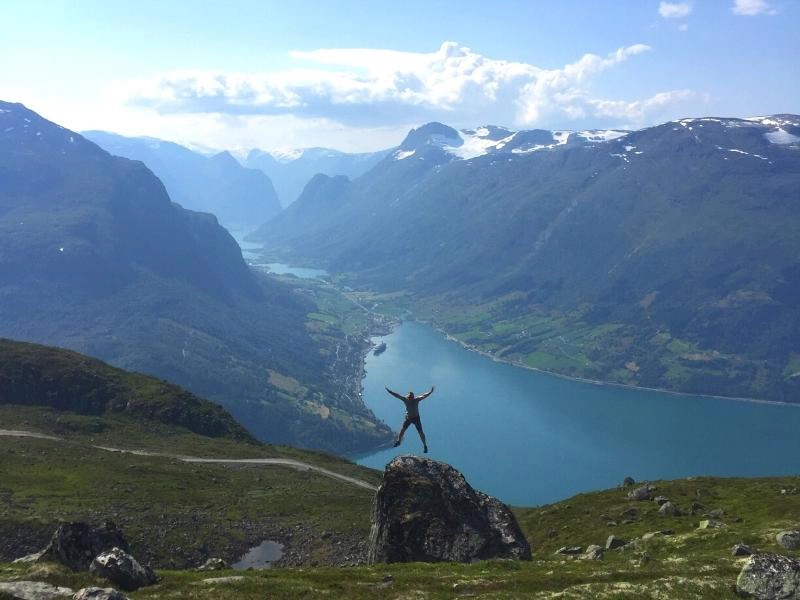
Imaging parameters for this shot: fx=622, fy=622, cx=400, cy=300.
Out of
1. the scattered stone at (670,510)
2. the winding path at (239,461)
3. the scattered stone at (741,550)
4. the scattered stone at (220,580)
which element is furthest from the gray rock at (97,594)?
the winding path at (239,461)

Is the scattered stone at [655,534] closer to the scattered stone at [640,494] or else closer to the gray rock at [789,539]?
the gray rock at [789,539]

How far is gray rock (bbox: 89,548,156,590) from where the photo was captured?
29.0m

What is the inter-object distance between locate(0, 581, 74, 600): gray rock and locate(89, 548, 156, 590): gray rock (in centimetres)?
246

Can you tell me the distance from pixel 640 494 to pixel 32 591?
186 feet

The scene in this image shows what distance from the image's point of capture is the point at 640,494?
65000 millimetres

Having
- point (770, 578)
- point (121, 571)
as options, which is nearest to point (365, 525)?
point (121, 571)

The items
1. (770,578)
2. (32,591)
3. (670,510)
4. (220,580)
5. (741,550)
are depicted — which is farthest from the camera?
(670,510)

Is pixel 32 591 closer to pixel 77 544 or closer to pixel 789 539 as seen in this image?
pixel 77 544

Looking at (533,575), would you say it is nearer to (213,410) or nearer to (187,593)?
(187,593)

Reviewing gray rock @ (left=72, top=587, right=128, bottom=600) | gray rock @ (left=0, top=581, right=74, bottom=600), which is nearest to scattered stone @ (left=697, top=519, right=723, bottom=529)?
gray rock @ (left=72, top=587, right=128, bottom=600)

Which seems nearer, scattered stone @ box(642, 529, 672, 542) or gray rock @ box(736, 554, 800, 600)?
gray rock @ box(736, 554, 800, 600)

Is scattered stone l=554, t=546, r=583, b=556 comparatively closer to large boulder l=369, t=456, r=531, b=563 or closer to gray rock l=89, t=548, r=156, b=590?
large boulder l=369, t=456, r=531, b=563

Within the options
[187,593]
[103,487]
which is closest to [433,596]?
[187,593]

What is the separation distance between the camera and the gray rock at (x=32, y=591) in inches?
1006
